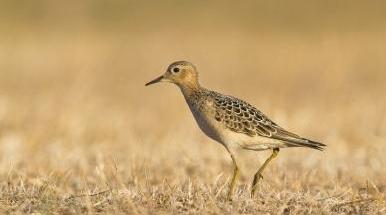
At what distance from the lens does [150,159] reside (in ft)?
35.9

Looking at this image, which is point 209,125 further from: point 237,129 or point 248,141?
point 248,141

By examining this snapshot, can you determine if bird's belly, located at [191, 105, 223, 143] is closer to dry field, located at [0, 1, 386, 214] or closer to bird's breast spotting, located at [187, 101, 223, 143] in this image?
bird's breast spotting, located at [187, 101, 223, 143]

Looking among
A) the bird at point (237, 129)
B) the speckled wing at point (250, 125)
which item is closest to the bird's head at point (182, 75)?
the bird at point (237, 129)

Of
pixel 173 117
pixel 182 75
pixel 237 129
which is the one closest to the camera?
pixel 237 129

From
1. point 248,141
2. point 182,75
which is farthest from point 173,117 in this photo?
point 248,141

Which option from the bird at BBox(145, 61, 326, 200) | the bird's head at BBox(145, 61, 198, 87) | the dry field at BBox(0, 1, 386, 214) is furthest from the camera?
the bird's head at BBox(145, 61, 198, 87)

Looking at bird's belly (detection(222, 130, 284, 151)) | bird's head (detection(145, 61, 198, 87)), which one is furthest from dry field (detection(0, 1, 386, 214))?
bird's head (detection(145, 61, 198, 87))

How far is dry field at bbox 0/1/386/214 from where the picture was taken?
7621 millimetres

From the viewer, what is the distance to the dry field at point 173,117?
7.62m

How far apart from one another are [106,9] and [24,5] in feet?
10.8

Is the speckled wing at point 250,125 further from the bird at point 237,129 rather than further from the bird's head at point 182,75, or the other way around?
the bird's head at point 182,75

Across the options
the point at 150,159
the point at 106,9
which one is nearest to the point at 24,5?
the point at 106,9

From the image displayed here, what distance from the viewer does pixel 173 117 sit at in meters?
16.4

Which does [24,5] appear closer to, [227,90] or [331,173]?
[227,90]
